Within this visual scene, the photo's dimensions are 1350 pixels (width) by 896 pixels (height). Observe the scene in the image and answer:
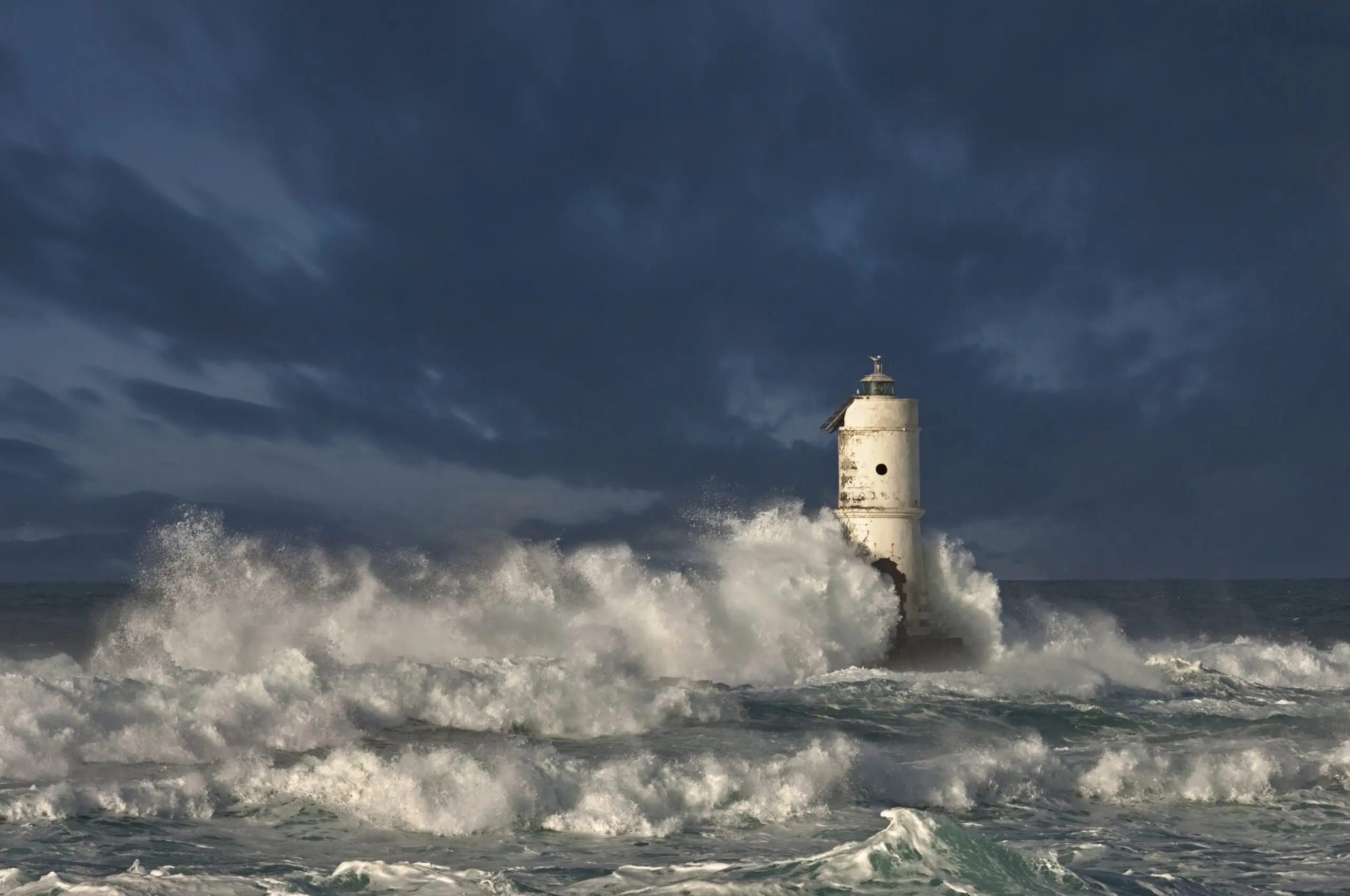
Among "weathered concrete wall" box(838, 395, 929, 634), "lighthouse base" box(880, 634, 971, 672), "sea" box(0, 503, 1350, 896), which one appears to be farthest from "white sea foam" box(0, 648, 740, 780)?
"weathered concrete wall" box(838, 395, 929, 634)

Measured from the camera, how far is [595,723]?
48.5 ft

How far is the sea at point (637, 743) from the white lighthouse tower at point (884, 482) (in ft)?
2.26

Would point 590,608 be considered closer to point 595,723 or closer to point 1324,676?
point 595,723

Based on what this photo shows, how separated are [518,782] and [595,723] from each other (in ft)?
13.9

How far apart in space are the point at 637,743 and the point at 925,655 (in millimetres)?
10228

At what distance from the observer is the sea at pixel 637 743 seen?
908cm

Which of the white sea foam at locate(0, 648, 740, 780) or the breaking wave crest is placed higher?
the white sea foam at locate(0, 648, 740, 780)

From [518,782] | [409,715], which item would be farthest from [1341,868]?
[409,715]

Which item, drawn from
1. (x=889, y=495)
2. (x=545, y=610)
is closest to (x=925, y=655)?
(x=889, y=495)

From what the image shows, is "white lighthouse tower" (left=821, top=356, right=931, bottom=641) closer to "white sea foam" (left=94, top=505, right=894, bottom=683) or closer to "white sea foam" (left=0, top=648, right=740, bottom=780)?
"white sea foam" (left=94, top=505, right=894, bottom=683)

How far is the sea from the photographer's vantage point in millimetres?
9078

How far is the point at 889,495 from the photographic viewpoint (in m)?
22.6

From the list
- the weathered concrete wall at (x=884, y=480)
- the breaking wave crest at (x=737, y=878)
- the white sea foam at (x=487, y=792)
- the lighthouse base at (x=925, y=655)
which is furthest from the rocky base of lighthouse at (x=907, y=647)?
the breaking wave crest at (x=737, y=878)

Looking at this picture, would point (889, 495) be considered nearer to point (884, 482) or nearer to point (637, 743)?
point (884, 482)
